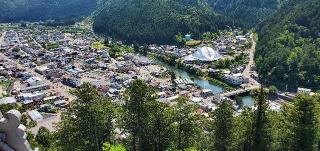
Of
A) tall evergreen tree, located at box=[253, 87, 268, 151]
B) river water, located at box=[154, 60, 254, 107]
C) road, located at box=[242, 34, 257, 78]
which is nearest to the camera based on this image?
tall evergreen tree, located at box=[253, 87, 268, 151]

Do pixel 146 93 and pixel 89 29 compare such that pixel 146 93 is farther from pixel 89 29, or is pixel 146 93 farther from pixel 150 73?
pixel 89 29

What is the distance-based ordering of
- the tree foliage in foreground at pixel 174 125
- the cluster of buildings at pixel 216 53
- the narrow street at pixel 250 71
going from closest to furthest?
the tree foliage in foreground at pixel 174 125, the narrow street at pixel 250 71, the cluster of buildings at pixel 216 53

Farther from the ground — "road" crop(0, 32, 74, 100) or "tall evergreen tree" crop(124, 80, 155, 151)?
"tall evergreen tree" crop(124, 80, 155, 151)

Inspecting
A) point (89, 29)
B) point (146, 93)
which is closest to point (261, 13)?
point (89, 29)

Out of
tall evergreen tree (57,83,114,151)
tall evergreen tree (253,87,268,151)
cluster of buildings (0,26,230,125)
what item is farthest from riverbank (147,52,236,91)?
tall evergreen tree (57,83,114,151)

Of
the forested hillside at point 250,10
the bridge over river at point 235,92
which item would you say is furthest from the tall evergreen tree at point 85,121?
the forested hillside at point 250,10

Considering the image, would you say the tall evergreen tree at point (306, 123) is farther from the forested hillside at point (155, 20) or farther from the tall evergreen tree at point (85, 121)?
the forested hillside at point (155, 20)

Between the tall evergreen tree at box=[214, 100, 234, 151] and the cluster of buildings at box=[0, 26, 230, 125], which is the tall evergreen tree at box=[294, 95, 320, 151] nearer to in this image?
the tall evergreen tree at box=[214, 100, 234, 151]
